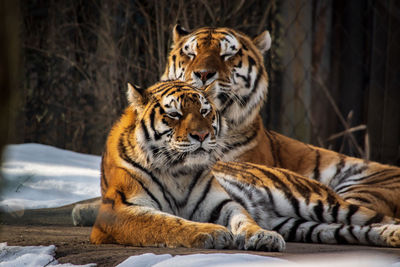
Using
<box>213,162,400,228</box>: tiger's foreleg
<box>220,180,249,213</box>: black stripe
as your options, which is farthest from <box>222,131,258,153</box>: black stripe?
<box>220,180,249,213</box>: black stripe

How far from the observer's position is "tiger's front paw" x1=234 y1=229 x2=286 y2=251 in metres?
1.91

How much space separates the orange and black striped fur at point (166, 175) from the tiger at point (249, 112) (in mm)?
685

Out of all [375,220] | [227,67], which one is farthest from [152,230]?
[227,67]

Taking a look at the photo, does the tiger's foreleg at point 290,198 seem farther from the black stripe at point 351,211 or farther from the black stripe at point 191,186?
the black stripe at point 191,186

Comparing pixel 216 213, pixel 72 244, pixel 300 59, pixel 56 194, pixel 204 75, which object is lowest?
pixel 56 194

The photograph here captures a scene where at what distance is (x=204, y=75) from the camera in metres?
2.93

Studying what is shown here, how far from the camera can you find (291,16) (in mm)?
4773

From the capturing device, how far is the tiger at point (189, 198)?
197 cm

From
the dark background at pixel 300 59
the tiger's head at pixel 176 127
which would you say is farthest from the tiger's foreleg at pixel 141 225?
the dark background at pixel 300 59

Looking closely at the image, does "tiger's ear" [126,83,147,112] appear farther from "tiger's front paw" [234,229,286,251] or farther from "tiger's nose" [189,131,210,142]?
"tiger's front paw" [234,229,286,251]

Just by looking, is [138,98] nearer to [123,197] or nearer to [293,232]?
[123,197]

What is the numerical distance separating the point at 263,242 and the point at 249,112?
144cm

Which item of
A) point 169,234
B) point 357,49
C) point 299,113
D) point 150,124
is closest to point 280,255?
point 169,234

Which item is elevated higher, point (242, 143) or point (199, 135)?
point (199, 135)
